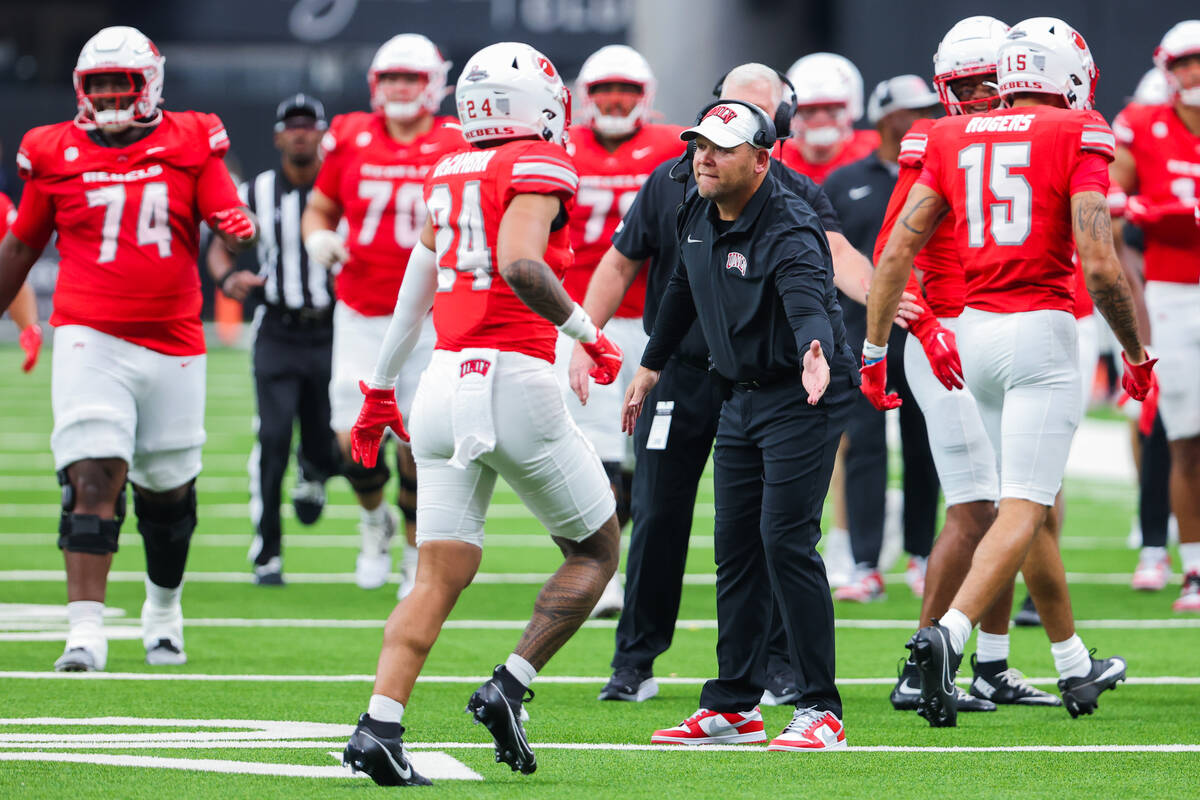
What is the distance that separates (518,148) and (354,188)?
401cm

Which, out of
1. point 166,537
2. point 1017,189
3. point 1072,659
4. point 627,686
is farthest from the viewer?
point 166,537

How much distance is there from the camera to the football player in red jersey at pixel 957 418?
623cm

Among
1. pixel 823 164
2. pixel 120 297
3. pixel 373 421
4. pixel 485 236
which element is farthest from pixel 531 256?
pixel 823 164

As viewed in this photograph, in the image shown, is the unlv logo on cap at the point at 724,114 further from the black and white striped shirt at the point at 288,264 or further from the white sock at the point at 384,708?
the black and white striped shirt at the point at 288,264

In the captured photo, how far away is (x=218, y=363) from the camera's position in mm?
26938

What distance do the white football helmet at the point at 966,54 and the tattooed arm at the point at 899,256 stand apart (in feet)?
1.85

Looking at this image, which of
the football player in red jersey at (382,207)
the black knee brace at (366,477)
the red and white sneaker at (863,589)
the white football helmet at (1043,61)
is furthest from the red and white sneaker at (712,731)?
the black knee brace at (366,477)

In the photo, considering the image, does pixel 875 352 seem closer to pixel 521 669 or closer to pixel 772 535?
pixel 772 535

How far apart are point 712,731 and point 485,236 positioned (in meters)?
1.58

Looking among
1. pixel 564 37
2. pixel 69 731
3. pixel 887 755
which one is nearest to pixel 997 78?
pixel 887 755

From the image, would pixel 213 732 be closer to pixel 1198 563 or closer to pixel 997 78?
pixel 997 78

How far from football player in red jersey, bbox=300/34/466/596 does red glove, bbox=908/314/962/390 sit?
3.22 meters

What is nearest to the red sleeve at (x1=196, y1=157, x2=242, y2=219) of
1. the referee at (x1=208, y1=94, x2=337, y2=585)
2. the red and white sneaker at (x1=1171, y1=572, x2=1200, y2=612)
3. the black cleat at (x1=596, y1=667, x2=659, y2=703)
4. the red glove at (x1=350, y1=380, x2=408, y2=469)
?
the red glove at (x1=350, y1=380, x2=408, y2=469)

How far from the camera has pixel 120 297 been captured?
6793mm
